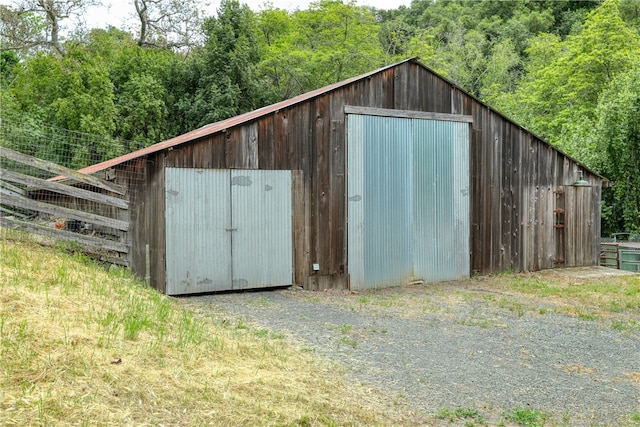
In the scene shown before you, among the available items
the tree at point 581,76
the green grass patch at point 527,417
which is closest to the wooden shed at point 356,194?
the green grass patch at point 527,417

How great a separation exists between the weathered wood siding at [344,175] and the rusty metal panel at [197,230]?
0.52ft

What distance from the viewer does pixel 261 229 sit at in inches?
394

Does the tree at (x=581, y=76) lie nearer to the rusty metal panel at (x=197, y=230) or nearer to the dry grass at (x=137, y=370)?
the rusty metal panel at (x=197, y=230)

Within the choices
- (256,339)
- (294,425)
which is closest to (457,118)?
(256,339)

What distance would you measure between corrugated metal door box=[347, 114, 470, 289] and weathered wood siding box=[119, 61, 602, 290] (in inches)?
11.8

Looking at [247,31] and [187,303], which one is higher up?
[247,31]

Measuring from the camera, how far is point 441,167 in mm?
12195

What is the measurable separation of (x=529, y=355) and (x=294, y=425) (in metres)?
3.48

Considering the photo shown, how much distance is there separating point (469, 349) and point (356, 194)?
525 cm

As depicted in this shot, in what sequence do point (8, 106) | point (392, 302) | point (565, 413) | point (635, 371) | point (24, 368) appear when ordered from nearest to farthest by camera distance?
point (24, 368)
point (565, 413)
point (635, 371)
point (392, 302)
point (8, 106)

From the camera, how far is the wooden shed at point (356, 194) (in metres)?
9.33

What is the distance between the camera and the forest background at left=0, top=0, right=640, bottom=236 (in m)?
19.3

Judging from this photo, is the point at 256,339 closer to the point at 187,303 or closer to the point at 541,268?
the point at 187,303

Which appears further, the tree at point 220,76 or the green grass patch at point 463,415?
the tree at point 220,76
